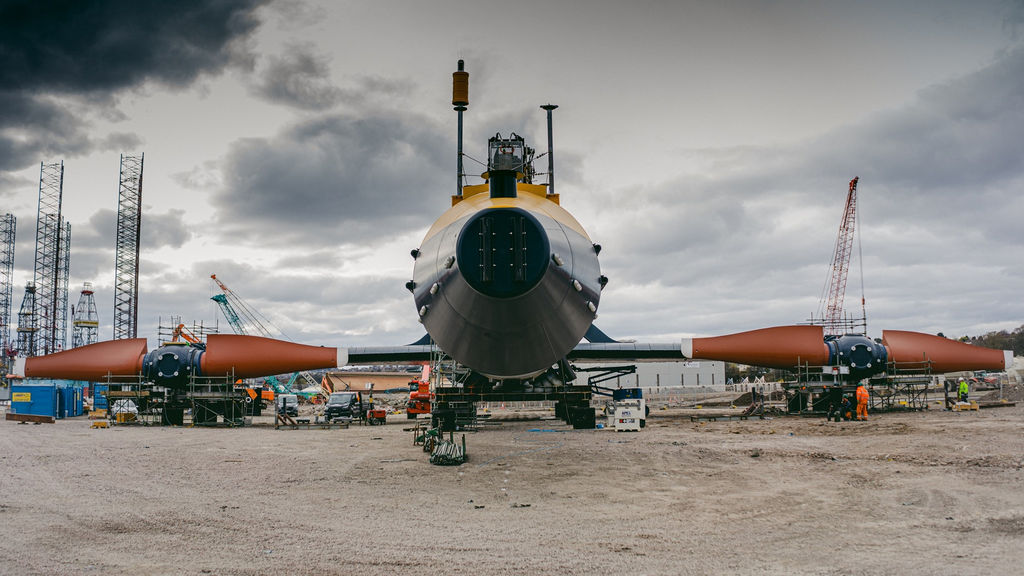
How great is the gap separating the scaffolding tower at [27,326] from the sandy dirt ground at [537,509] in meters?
95.9

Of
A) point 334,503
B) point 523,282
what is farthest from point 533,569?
point 334,503

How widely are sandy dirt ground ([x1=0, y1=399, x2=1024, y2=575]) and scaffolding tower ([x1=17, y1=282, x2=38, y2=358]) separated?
95.9 meters

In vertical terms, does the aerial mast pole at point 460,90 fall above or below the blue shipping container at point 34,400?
above

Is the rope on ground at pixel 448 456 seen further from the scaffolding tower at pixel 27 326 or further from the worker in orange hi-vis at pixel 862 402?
the scaffolding tower at pixel 27 326

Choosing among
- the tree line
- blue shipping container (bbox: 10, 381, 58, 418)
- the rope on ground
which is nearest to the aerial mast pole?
the rope on ground

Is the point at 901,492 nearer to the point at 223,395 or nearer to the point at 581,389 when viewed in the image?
the point at 581,389

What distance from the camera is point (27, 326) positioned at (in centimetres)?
9962

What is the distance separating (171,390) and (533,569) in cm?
2352

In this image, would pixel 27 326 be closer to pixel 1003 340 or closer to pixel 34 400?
pixel 34 400

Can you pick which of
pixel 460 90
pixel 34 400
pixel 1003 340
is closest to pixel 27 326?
pixel 34 400

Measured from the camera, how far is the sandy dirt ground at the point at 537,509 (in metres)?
5.74

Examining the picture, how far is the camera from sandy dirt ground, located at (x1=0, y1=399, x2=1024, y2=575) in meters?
5.74

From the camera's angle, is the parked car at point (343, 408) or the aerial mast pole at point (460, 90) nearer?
the aerial mast pole at point (460, 90)

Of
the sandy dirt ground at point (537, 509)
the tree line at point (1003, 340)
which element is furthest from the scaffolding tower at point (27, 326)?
the tree line at point (1003, 340)
